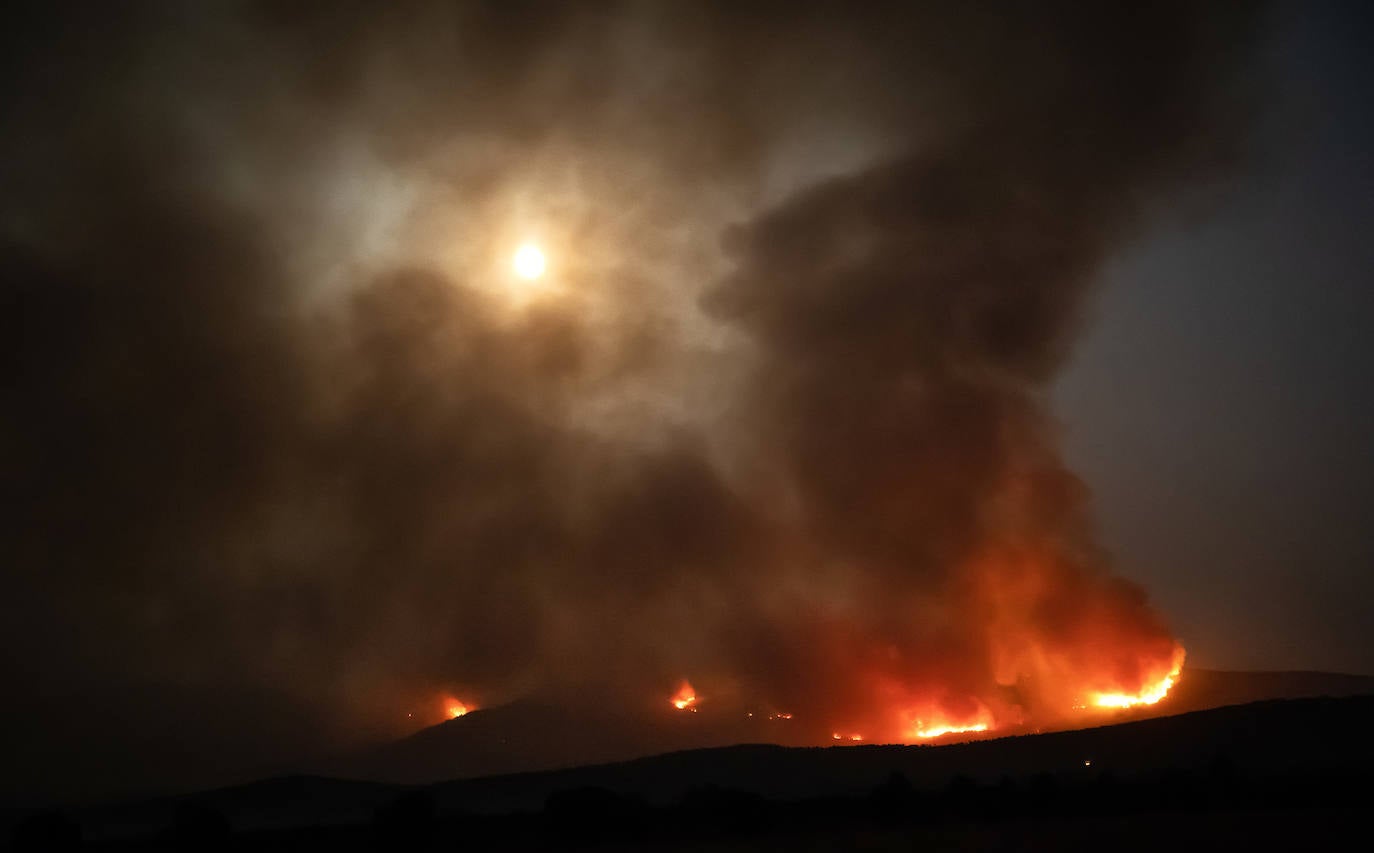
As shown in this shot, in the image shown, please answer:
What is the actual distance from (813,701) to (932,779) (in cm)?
3480

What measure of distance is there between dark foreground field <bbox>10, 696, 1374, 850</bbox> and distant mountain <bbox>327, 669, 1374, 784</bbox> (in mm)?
20337

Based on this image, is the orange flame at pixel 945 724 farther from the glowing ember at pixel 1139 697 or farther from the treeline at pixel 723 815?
the treeline at pixel 723 815

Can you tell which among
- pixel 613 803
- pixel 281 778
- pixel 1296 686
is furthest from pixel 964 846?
pixel 1296 686

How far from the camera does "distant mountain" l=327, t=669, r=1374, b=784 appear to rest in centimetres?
6012

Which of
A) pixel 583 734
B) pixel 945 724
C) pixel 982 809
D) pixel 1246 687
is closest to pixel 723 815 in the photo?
pixel 982 809

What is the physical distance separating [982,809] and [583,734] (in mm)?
45457

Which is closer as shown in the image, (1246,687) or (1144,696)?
(1144,696)

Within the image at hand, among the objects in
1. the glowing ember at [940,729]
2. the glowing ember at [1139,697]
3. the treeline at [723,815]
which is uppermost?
the glowing ember at [1139,697]

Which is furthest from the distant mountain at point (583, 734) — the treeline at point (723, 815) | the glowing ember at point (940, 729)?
the treeline at point (723, 815)

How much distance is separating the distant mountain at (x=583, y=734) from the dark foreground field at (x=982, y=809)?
20.3 m

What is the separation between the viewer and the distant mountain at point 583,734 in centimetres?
6012

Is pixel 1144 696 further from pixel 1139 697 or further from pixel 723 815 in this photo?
pixel 723 815

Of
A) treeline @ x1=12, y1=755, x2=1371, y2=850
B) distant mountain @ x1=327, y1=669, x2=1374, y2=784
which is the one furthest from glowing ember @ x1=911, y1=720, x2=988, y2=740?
treeline @ x1=12, y1=755, x2=1371, y2=850

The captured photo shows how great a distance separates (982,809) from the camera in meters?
26.2
